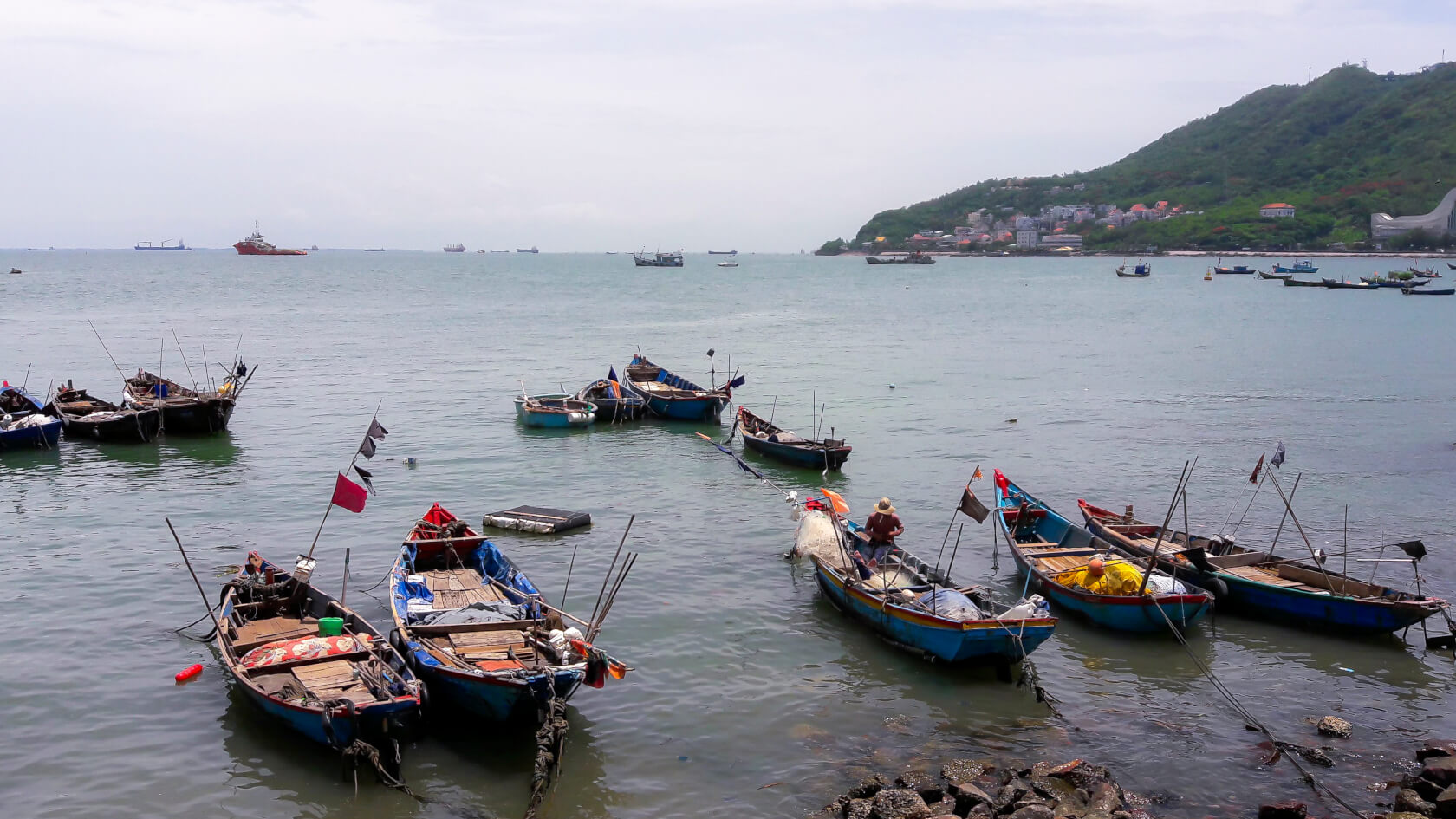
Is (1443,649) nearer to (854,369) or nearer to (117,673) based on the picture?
(117,673)

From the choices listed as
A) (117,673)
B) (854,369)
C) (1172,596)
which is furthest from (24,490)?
(854,369)

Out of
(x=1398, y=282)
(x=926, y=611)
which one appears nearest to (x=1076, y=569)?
(x=926, y=611)

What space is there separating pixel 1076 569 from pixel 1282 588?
3226 millimetres

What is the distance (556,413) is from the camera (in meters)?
33.0

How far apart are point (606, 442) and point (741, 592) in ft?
46.7

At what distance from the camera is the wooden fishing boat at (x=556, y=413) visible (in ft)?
109

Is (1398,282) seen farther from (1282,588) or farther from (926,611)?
(926,611)

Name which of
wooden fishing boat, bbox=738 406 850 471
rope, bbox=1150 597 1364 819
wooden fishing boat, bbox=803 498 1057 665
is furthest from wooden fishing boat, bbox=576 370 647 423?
rope, bbox=1150 597 1364 819

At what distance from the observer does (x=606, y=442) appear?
104ft

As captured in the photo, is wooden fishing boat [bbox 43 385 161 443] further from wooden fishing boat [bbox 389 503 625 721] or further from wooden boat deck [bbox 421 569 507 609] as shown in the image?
wooden boat deck [bbox 421 569 507 609]

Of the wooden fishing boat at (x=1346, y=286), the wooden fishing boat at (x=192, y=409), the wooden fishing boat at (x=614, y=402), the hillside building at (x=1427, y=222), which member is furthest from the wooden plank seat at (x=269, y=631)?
the hillside building at (x=1427, y=222)

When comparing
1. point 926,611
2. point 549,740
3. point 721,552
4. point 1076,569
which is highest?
point 926,611

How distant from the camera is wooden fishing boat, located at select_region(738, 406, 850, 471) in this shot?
88.2 ft

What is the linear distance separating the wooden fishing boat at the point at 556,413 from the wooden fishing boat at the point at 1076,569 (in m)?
15.8
